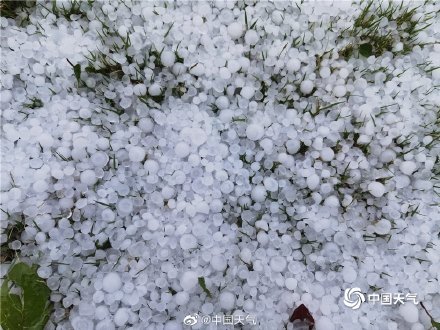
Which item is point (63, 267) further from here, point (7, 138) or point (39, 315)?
point (7, 138)

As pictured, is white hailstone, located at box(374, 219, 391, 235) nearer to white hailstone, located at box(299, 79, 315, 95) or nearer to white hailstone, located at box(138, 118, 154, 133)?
white hailstone, located at box(299, 79, 315, 95)

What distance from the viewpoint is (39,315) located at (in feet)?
4.75

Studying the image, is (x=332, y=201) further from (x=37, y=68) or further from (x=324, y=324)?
(x=37, y=68)

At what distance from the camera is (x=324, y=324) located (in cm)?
147

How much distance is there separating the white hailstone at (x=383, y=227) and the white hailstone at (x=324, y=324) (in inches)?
14.8

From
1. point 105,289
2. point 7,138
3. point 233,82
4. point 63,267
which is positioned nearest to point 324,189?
point 233,82

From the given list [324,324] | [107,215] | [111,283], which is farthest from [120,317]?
[324,324]

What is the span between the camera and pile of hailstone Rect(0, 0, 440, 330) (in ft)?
4.99

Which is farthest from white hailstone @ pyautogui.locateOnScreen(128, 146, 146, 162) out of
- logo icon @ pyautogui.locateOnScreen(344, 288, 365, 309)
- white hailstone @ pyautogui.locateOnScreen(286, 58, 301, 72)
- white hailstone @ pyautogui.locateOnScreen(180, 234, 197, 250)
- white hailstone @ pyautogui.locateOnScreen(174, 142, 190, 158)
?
logo icon @ pyautogui.locateOnScreen(344, 288, 365, 309)

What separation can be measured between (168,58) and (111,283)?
2.88 ft

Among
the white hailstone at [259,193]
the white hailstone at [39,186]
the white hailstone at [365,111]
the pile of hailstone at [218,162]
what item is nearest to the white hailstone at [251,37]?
the pile of hailstone at [218,162]

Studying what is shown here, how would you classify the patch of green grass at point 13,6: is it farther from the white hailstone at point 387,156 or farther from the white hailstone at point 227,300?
the white hailstone at point 387,156

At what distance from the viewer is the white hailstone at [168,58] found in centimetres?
171

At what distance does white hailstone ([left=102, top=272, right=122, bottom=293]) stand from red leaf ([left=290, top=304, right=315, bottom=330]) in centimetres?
61
